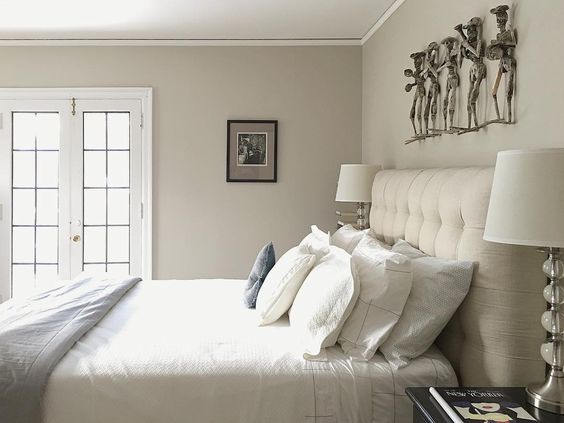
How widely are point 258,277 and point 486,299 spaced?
1.32 metres

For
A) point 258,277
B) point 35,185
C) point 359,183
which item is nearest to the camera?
point 258,277

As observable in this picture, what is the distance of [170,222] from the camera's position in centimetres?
463

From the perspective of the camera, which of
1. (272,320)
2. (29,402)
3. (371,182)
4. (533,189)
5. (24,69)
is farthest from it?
(24,69)

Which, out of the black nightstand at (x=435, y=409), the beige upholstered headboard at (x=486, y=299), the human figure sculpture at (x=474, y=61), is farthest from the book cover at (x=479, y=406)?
→ the human figure sculpture at (x=474, y=61)

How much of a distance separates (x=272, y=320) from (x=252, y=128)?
2.45m

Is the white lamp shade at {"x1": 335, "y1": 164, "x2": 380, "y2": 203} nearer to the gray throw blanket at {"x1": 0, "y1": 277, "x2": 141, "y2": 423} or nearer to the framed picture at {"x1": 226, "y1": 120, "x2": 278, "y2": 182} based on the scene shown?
the framed picture at {"x1": 226, "y1": 120, "x2": 278, "y2": 182}

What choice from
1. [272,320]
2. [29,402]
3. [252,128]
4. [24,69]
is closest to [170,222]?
[252,128]

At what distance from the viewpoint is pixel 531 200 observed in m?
1.41

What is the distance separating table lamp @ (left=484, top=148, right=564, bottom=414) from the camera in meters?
1.38

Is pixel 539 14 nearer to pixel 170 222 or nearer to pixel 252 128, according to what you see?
pixel 252 128

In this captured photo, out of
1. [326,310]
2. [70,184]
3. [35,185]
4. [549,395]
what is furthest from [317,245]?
[35,185]

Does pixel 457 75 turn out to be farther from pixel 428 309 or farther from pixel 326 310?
pixel 326 310

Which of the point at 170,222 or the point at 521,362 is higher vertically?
the point at 170,222

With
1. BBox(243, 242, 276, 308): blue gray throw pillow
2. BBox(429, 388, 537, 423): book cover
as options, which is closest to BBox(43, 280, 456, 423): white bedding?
BBox(429, 388, 537, 423): book cover
